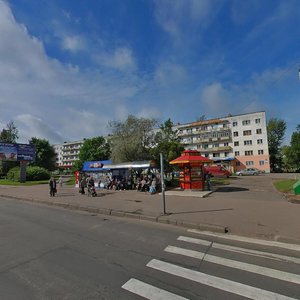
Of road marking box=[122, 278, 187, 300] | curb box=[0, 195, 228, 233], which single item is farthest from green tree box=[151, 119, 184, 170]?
road marking box=[122, 278, 187, 300]

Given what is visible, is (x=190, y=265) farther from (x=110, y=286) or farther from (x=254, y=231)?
(x=254, y=231)

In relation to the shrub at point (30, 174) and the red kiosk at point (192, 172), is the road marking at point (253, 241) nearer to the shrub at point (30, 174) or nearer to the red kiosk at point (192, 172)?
the red kiosk at point (192, 172)

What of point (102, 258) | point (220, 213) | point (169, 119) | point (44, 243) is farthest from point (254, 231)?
point (169, 119)

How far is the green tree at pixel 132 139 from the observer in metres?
36.0

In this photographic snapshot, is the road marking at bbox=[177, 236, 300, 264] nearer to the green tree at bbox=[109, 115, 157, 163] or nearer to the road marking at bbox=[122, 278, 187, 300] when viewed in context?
the road marking at bbox=[122, 278, 187, 300]

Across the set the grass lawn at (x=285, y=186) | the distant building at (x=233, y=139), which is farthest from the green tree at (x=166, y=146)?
the distant building at (x=233, y=139)

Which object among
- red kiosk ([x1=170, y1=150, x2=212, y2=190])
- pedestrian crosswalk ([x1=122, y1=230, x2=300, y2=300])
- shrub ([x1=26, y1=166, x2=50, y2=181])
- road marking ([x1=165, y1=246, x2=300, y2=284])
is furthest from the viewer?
shrub ([x1=26, y1=166, x2=50, y2=181])

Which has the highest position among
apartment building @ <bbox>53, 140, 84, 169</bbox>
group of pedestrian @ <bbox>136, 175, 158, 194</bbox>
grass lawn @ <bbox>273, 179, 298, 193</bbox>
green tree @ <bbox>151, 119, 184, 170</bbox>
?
apartment building @ <bbox>53, 140, 84, 169</bbox>

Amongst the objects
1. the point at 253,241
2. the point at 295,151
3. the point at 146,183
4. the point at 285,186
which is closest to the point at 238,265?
the point at 253,241

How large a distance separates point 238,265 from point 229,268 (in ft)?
0.93

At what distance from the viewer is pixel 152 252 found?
614 cm

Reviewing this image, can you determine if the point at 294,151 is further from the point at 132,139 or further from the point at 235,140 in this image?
the point at 132,139

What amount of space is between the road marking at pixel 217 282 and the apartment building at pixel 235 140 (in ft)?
210

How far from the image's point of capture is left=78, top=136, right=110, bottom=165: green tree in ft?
249
